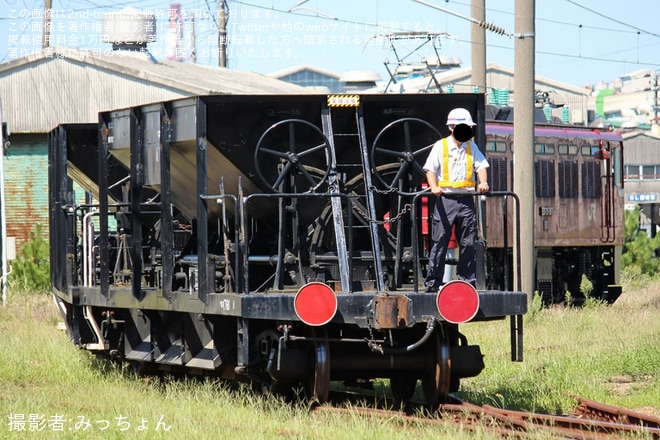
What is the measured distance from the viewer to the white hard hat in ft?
32.0

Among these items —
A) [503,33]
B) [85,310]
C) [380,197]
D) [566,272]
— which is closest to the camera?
[380,197]

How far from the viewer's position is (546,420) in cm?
891

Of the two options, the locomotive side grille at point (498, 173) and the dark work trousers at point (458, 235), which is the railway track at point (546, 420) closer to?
the dark work trousers at point (458, 235)

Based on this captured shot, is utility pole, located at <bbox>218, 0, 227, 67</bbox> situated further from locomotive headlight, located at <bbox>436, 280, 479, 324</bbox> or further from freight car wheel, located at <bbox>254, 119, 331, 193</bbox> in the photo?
locomotive headlight, located at <bbox>436, 280, 479, 324</bbox>

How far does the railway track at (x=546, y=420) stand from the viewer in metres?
8.31

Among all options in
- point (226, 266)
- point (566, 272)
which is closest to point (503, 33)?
point (566, 272)

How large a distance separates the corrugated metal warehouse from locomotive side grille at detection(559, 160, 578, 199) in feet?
37.0

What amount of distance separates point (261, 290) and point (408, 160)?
1.80 meters

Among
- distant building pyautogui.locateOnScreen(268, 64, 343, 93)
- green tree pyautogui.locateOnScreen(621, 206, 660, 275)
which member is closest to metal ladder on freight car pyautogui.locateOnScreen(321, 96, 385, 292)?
green tree pyautogui.locateOnScreen(621, 206, 660, 275)

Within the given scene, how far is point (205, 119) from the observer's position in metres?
9.80

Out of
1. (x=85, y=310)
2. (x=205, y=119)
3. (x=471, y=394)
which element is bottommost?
(x=471, y=394)

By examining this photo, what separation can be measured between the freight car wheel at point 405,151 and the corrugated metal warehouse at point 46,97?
67.6 feet

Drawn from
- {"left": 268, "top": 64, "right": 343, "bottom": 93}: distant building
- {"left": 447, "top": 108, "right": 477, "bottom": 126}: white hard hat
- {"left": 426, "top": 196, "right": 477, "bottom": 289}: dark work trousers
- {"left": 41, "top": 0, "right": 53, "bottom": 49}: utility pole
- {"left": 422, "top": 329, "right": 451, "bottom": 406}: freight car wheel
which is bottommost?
{"left": 422, "top": 329, "right": 451, "bottom": 406}: freight car wheel

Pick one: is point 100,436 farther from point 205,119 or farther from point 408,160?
point 408,160
